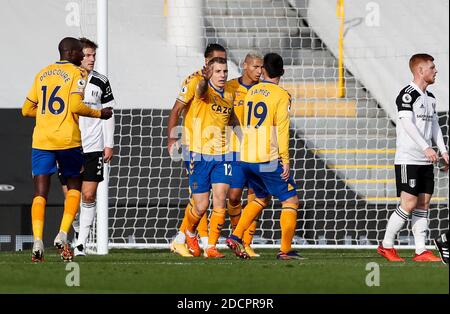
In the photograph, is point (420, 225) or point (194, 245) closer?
point (420, 225)

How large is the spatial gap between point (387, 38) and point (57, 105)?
9165 mm

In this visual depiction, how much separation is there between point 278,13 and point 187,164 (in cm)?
683

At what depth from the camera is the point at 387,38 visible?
17.3m

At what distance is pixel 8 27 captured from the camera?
1655cm

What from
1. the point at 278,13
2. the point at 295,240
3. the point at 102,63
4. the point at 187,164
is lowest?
the point at 295,240

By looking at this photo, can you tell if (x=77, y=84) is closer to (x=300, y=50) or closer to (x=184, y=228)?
(x=184, y=228)

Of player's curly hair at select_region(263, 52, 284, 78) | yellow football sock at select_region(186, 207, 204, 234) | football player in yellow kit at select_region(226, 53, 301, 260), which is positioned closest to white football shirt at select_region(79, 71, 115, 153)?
yellow football sock at select_region(186, 207, 204, 234)

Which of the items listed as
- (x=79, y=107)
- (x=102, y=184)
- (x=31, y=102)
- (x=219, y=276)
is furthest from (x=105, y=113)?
(x=102, y=184)

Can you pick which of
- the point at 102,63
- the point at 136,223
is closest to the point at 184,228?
the point at 102,63

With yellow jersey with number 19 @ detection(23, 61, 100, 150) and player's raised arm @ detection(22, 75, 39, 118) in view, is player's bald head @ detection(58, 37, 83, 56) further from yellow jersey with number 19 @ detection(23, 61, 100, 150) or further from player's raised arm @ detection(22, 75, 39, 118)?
player's raised arm @ detection(22, 75, 39, 118)

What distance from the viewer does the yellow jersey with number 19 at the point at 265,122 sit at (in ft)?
30.8

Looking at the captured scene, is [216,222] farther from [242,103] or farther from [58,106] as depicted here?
[58,106]

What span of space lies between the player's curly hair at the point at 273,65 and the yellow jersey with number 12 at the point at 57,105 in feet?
5.00

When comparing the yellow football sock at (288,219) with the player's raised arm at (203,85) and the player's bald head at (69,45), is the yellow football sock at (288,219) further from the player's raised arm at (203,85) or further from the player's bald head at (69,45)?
the player's bald head at (69,45)
